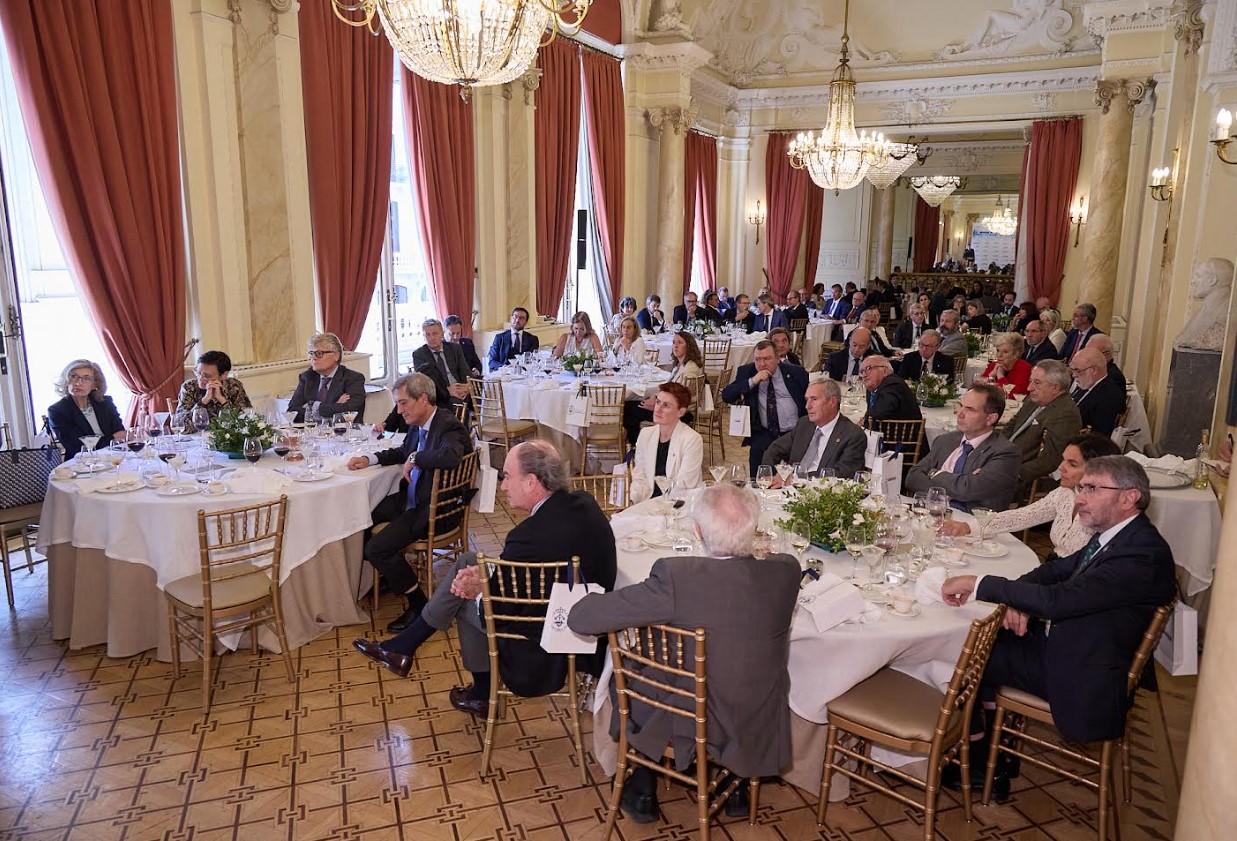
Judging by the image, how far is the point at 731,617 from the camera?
275 centimetres

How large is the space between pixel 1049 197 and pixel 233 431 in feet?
46.3

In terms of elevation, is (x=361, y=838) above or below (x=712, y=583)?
below

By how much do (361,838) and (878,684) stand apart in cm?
202

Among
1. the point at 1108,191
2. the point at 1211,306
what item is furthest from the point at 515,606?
the point at 1108,191

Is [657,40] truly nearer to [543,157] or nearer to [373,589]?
[543,157]

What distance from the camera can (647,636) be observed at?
2.88 meters

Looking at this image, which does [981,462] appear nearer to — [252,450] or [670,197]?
[252,450]

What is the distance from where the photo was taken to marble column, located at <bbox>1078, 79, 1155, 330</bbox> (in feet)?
38.1

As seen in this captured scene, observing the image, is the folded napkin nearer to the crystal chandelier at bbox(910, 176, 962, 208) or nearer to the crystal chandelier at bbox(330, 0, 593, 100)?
the crystal chandelier at bbox(330, 0, 593, 100)

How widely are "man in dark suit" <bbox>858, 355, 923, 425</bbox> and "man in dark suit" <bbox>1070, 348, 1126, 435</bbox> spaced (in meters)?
1.23

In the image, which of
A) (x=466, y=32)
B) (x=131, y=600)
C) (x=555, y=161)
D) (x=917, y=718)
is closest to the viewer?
(x=917, y=718)

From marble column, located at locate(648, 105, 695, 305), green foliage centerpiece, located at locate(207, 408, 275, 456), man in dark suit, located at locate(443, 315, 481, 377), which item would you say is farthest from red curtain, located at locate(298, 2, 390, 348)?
marble column, located at locate(648, 105, 695, 305)

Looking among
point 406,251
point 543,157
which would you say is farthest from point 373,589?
point 543,157

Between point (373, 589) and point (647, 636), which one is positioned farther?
point (373, 589)
